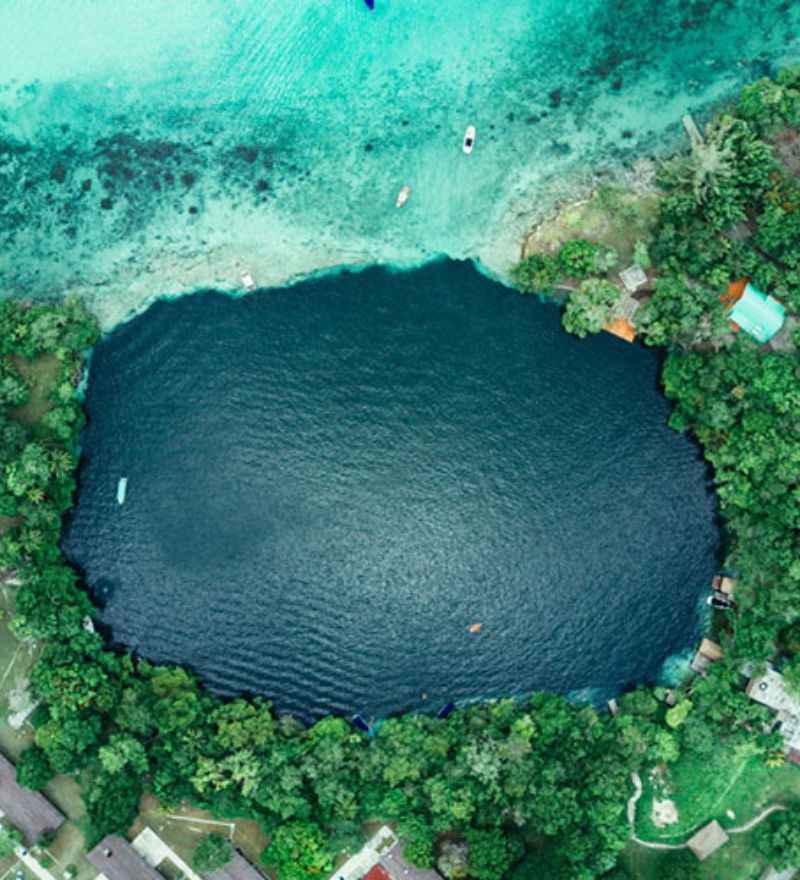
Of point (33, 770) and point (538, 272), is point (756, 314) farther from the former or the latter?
point (33, 770)

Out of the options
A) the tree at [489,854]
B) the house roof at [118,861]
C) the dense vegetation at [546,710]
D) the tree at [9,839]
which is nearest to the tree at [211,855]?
A: the dense vegetation at [546,710]

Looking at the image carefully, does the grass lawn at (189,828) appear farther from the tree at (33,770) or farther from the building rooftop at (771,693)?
the building rooftop at (771,693)

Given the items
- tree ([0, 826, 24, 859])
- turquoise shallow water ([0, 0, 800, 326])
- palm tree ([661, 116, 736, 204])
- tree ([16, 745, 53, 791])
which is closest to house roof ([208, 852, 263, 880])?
tree ([16, 745, 53, 791])

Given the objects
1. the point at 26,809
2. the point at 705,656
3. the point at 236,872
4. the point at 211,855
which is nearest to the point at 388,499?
the point at 705,656

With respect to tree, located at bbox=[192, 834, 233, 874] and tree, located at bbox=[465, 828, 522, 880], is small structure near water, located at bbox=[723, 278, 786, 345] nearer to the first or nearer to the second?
tree, located at bbox=[465, 828, 522, 880]

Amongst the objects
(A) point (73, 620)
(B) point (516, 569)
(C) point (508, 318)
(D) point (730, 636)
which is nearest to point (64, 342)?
(A) point (73, 620)

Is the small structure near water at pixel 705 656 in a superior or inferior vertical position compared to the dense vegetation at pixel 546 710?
inferior

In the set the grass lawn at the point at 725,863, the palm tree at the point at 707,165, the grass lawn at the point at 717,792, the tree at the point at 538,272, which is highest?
the palm tree at the point at 707,165
